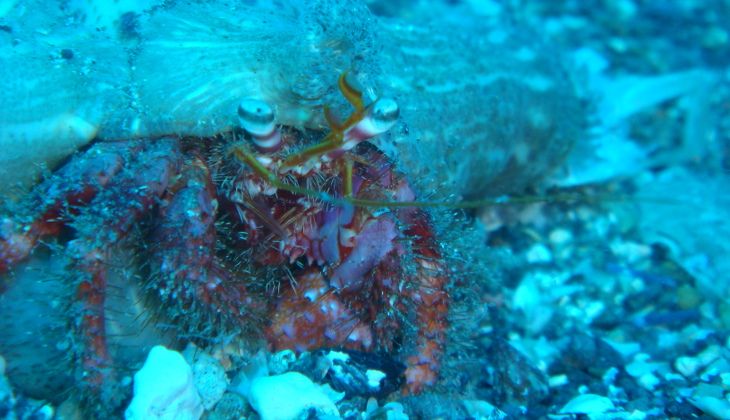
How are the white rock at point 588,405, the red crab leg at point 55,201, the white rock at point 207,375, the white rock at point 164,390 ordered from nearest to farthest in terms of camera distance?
the white rock at point 164,390 → the red crab leg at point 55,201 → the white rock at point 207,375 → the white rock at point 588,405

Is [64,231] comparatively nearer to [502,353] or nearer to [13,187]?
[13,187]

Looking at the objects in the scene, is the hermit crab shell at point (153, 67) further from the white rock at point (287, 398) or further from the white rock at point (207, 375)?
the white rock at point (287, 398)

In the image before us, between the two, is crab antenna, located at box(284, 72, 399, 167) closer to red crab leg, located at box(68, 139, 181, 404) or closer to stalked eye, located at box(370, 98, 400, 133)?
stalked eye, located at box(370, 98, 400, 133)

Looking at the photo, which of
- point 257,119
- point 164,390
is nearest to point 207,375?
point 164,390

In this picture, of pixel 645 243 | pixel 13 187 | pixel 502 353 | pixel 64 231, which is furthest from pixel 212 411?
pixel 645 243

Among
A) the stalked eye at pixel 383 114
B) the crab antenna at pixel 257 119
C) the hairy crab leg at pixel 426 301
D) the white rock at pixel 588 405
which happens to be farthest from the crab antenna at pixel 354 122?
the white rock at pixel 588 405

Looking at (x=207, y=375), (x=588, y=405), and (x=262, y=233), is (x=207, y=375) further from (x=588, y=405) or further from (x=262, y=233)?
(x=588, y=405)
